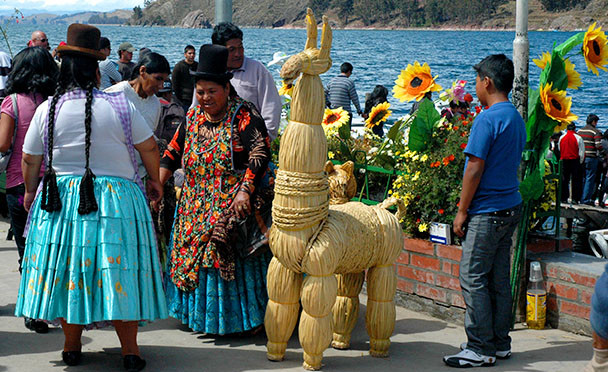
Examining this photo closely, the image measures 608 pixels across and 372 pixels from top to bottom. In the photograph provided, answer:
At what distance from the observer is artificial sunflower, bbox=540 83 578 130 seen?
573 centimetres

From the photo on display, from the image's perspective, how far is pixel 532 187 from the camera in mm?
5887

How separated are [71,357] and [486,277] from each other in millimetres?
2601

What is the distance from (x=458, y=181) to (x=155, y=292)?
261 cm

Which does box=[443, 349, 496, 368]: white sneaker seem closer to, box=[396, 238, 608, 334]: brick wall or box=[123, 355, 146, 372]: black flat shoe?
box=[396, 238, 608, 334]: brick wall

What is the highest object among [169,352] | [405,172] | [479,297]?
[405,172]

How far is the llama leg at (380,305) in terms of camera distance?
5.30 meters

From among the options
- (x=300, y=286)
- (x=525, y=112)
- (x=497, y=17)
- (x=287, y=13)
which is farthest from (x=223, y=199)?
(x=287, y=13)

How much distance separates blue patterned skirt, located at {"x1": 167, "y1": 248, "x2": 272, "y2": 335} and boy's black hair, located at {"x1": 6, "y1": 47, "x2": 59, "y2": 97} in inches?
66.5

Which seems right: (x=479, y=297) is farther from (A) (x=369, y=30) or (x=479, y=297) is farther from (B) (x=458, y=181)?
(A) (x=369, y=30)

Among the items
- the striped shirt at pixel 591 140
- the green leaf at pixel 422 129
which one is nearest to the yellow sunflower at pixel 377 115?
the green leaf at pixel 422 129

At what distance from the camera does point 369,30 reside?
146 metres

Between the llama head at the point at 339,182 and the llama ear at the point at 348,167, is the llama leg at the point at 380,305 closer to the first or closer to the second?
the llama head at the point at 339,182

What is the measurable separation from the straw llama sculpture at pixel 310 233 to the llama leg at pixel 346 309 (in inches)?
15.9

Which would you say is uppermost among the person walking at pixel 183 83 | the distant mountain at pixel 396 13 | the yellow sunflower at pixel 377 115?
the distant mountain at pixel 396 13
